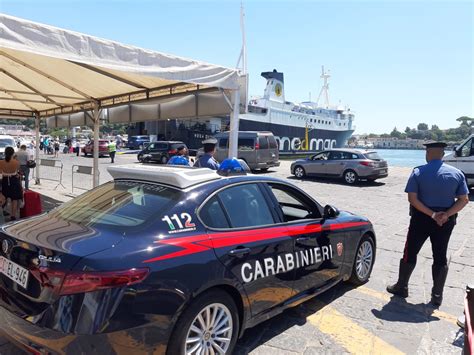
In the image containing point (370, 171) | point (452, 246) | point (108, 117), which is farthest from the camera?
Answer: point (370, 171)

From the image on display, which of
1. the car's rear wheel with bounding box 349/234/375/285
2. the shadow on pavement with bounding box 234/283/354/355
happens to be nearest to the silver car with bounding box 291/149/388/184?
the car's rear wheel with bounding box 349/234/375/285

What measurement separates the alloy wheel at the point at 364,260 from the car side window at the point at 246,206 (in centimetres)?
177

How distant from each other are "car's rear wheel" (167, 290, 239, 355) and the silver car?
1347 centimetres

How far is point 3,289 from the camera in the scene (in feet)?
7.87

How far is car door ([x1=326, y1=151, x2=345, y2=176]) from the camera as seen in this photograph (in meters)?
15.6

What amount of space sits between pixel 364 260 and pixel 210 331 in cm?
267

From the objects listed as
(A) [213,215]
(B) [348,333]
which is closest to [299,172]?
(B) [348,333]

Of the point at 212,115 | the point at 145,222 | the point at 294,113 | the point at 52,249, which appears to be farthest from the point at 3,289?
the point at 294,113

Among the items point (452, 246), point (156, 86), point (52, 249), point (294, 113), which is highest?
point (294, 113)

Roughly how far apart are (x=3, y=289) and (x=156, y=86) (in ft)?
16.9

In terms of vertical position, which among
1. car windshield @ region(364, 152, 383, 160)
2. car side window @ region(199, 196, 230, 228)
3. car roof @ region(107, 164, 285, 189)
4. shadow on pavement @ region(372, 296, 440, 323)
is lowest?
shadow on pavement @ region(372, 296, 440, 323)

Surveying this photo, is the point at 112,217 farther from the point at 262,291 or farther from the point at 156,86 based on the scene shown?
the point at 156,86

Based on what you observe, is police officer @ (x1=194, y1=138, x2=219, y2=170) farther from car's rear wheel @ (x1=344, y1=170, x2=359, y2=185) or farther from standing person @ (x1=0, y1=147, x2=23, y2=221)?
car's rear wheel @ (x1=344, y1=170, x2=359, y2=185)

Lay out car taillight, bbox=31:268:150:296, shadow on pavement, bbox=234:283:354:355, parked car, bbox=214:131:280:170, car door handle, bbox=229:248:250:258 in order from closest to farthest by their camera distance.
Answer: car taillight, bbox=31:268:150:296
car door handle, bbox=229:248:250:258
shadow on pavement, bbox=234:283:354:355
parked car, bbox=214:131:280:170
